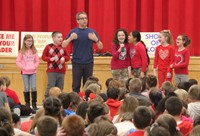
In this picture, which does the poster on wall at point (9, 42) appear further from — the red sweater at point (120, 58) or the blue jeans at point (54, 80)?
the red sweater at point (120, 58)

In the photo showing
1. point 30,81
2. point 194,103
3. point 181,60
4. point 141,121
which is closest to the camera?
point 141,121

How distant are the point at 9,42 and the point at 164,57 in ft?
11.4

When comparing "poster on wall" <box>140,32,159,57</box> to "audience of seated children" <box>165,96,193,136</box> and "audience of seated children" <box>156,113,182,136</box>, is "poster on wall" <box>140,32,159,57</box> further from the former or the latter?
"audience of seated children" <box>156,113,182,136</box>

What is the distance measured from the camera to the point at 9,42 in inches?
511

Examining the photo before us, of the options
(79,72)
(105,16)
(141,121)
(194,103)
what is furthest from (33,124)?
Result: (105,16)

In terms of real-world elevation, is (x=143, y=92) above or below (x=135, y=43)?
below

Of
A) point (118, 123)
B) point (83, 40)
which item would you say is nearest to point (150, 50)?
point (83, 40)

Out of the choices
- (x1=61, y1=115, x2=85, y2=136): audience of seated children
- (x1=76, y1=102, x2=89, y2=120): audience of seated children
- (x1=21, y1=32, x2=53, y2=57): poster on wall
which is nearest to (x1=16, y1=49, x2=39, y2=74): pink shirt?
(x1=21, y1=32, x2=53, y2=57): poster on wall

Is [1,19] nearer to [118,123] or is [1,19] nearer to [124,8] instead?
[124,8]

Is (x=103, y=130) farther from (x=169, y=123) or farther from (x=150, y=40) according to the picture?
(x=150, y=40)

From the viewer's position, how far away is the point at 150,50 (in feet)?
42.4

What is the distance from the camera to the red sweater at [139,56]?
1139 centimetres

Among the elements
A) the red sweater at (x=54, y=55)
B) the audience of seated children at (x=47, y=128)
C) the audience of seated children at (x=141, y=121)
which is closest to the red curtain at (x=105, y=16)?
the red sweater at (x=54, y=55)

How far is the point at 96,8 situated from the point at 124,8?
0.67 m
